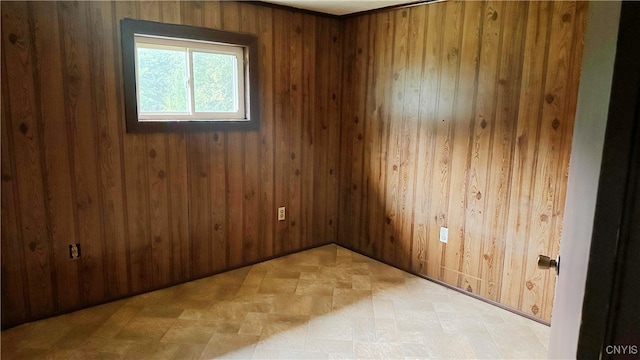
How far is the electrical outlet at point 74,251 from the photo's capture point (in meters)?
2.64

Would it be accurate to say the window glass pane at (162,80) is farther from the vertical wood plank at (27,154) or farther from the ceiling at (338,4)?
the ceiling at (338,4)

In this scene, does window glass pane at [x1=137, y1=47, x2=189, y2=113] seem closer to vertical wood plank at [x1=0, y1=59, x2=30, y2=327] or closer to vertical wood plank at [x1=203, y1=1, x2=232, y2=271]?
vertical wood plank at [x1=203, y1=1, x2=232, y2=271]

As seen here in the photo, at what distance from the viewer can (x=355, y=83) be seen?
3.71 m

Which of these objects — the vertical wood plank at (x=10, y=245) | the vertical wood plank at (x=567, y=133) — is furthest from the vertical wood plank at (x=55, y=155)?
the vertical wood plank at (x=567, y=133)

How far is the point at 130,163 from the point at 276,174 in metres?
1.20

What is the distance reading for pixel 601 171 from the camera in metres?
0.66

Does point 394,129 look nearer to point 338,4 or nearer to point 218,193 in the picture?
point 338,4

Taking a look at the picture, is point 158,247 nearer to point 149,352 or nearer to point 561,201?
point 149,352

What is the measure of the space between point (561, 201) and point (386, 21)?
1.89 m

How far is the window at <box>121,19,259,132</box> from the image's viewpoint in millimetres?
2730

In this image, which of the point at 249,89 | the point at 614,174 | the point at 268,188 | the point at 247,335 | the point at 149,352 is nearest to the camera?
the point at 614,174

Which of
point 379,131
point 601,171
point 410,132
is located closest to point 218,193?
point 379,131

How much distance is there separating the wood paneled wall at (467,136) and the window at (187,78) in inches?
39.6

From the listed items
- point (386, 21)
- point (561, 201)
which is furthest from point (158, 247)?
point (561, 201)
